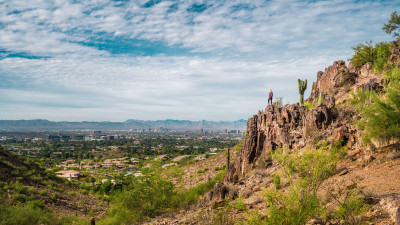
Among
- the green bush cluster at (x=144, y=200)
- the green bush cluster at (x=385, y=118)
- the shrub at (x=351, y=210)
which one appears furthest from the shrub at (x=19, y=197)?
the green bush cluster at (x=385, y=118)

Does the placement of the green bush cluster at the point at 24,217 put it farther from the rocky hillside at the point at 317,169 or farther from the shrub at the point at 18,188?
the rocky hillside at the point at 317,169

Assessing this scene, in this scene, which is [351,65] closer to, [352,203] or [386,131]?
[386,131]

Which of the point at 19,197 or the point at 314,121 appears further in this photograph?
the point at 19,197

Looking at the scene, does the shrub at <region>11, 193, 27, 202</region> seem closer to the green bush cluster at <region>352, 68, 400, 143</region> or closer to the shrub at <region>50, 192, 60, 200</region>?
the shrub at <region>50, 192, 60, 200</region>

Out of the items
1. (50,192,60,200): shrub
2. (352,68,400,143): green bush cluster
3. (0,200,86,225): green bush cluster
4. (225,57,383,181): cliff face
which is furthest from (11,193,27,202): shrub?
(352,68,400,143): green bush cluster

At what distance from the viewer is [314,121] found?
21047 millimetres

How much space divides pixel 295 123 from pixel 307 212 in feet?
55.4

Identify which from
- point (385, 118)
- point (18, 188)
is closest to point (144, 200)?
point (18, 188)

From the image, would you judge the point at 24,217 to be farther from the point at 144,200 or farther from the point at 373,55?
the point at 373,55

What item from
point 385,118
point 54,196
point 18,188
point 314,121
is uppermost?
point 385,118

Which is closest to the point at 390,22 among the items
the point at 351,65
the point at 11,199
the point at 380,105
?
the point at 351,65

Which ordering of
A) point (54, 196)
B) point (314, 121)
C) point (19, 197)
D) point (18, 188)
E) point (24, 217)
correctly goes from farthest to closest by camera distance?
point (54, 196) < point (18, 188) < point (19, 197) < point (314, 121) < point (24, 217)

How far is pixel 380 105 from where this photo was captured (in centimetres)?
1314

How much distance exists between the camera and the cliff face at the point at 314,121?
19594 millimetres
